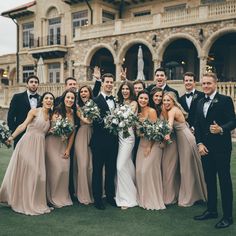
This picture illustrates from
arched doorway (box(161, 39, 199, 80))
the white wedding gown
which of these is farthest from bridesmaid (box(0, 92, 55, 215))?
arched doorway (box(161, 39, 199, 80))

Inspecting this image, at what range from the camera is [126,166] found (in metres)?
6.24

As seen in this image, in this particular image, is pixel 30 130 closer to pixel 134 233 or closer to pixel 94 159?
pixel 94 159

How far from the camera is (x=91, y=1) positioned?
27.7 meters

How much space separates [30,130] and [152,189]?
7.30ft

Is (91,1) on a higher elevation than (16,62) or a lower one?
higher

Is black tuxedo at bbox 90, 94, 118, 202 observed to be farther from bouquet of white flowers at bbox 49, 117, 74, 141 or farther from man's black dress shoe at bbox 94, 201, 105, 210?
bouquet of white flowers at bbox 49, 117, 74, 141

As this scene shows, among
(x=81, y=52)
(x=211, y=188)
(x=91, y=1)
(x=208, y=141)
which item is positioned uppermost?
(x=91, y=1)

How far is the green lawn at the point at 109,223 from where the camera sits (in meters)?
4.93

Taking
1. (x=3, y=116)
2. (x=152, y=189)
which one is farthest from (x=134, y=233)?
(x=3, y=116)

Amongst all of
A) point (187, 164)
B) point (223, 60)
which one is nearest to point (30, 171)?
point (187, 164)

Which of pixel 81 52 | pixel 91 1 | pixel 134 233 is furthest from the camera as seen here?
pixel 91 1

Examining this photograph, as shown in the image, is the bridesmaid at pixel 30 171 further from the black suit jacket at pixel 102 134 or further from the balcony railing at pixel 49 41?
the balcony railing at pixel 49 41

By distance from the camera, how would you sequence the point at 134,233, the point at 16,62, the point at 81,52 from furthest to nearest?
the point at 16,62 < the point at 81,52 < the point at 134,233

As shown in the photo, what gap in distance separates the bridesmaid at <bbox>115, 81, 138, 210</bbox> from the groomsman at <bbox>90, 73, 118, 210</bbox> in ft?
0.45
